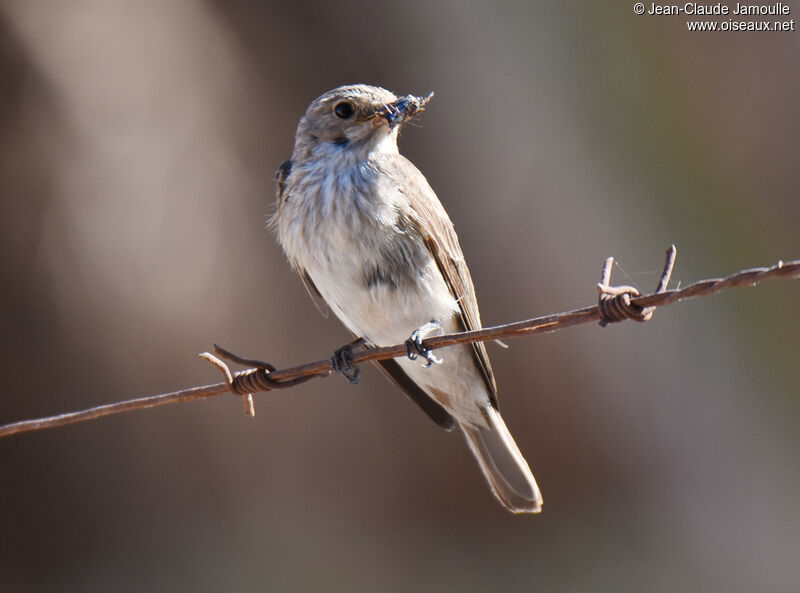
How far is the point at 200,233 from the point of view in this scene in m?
6.12

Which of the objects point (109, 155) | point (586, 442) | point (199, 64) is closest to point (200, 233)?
point (109, 155)

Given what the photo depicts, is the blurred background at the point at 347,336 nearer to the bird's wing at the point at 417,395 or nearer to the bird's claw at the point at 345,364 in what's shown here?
the bird's wing at the point at 417,395

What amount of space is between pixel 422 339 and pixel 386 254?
1.53 ft

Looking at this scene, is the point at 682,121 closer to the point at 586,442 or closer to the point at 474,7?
the point at 474,7

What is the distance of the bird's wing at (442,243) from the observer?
333 cm

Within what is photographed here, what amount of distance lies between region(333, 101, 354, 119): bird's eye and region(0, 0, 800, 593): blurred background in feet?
9.11

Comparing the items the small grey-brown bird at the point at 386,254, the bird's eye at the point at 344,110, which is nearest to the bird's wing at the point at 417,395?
the small grey-brown bird at the point at 386,254

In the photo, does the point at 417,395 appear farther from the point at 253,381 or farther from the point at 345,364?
the point at 253,381

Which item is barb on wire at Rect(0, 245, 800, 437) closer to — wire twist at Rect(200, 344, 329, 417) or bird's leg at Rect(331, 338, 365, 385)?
wire twist at Rect(200, 344, 329, 417)

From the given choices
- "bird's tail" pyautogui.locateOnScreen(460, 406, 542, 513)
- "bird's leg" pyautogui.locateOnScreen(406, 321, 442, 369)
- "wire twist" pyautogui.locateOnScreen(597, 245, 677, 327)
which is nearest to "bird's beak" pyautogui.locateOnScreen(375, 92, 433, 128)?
"bird's leg" pyautogui.locateOnScreen(406, 321, 442, 369)

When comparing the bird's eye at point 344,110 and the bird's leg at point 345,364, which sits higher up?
the bird's eye at point 344,110

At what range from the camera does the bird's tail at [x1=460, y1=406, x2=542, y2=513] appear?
334cm

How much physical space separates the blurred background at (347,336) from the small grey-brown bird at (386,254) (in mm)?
2731

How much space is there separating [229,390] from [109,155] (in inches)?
151
